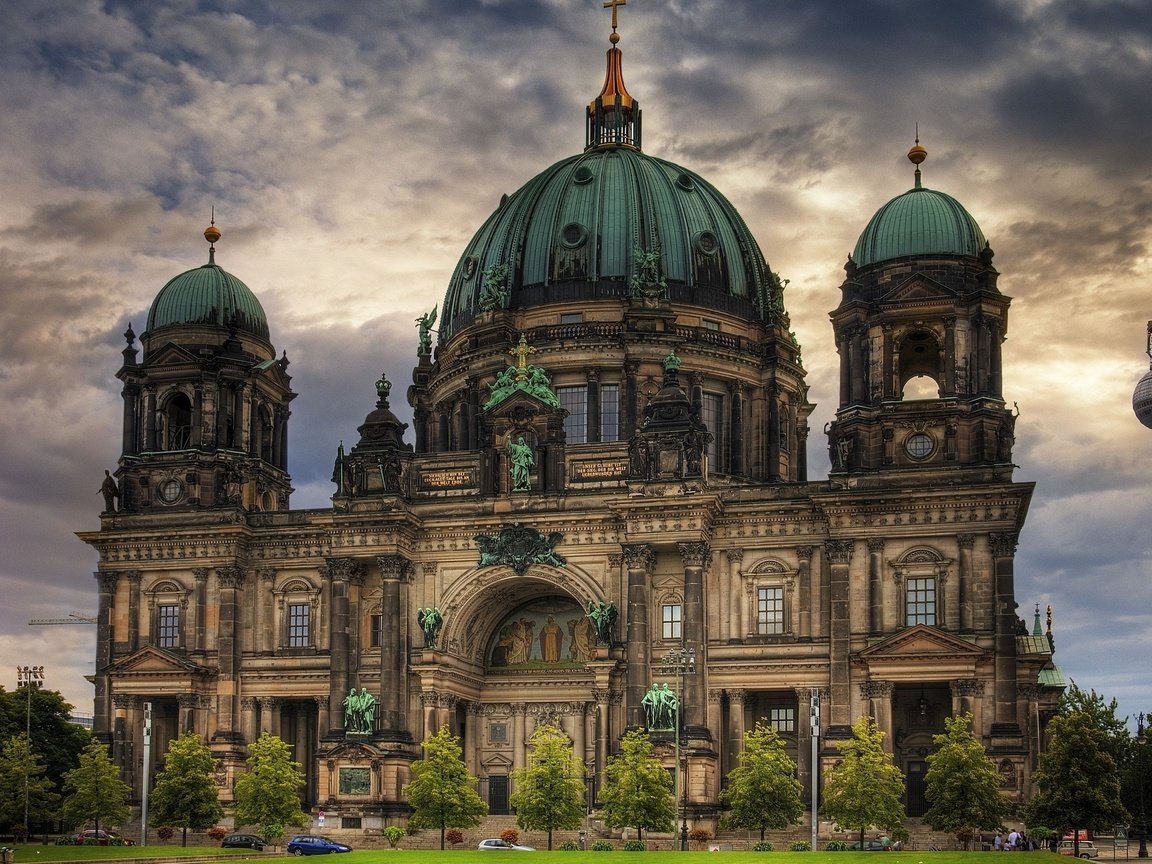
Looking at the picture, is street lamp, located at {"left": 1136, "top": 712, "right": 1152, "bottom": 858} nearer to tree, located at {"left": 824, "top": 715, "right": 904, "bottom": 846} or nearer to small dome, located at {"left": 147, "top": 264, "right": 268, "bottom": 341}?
tree, located at {"left": 824, "top": 715, "right": 904, "bottom": 846}

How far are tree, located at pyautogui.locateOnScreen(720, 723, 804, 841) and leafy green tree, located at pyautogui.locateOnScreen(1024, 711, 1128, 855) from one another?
1017cm

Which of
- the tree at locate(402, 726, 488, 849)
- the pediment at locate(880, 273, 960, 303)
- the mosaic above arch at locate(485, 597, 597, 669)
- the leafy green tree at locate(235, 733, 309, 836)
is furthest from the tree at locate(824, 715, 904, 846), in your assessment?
the leafy green tree at locate(235, 733, 309, 836)

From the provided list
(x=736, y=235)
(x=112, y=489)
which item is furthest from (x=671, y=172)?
(x=112, y=489)

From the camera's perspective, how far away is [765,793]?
7519 cm

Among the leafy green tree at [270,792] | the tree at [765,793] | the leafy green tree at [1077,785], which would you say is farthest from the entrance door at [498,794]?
the leafy green tree at [1077,785]

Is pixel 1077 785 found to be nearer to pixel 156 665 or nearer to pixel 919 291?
pixel 919 291

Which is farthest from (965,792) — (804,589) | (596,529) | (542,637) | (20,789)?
(20,789)

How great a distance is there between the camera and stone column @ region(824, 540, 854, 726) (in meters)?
80.6

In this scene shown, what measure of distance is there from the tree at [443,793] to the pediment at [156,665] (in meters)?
15.3

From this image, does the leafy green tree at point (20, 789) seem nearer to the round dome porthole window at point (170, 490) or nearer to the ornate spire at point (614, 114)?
the round dome porthole window at point (170, 490)

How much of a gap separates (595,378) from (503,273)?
942cm

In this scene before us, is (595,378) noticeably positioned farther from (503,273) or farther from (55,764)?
(55,764)

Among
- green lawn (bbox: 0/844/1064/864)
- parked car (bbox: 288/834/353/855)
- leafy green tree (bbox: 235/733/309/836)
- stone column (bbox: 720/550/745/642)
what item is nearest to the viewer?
green lawn (bbox: 0/844/1064/864)

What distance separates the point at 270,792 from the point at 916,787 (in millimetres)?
30108
